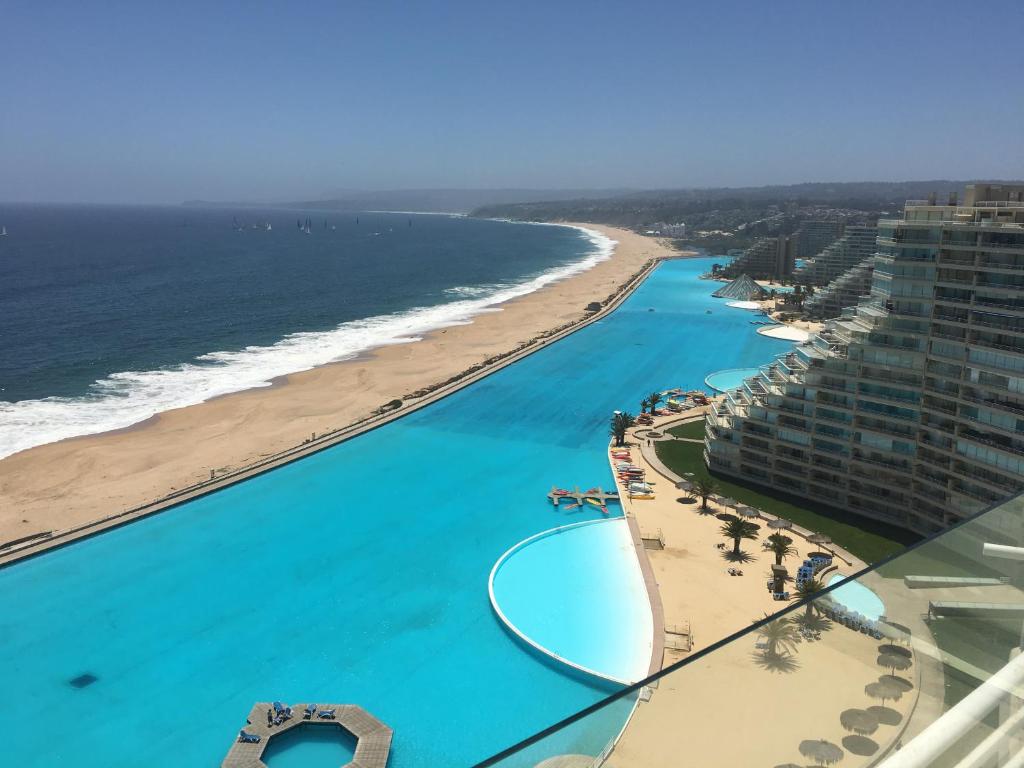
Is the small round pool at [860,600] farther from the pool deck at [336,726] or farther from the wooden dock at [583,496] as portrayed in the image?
the wooden dock at [583,496]

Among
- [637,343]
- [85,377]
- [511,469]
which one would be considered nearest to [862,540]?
[511,469]

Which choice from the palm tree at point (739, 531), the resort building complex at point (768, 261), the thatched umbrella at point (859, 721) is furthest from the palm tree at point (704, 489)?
the resort building complex at point (768, 261)

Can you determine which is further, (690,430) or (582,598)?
(690,430)

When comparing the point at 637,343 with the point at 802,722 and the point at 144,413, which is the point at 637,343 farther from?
the point at 802,722

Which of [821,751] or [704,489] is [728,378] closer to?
[704,489]

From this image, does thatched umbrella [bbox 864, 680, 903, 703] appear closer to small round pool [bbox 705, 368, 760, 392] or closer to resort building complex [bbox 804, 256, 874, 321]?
small round pool [bbox 705, 368, 760, 392]

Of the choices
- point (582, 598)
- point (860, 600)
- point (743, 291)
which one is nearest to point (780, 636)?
point (860, 600)
